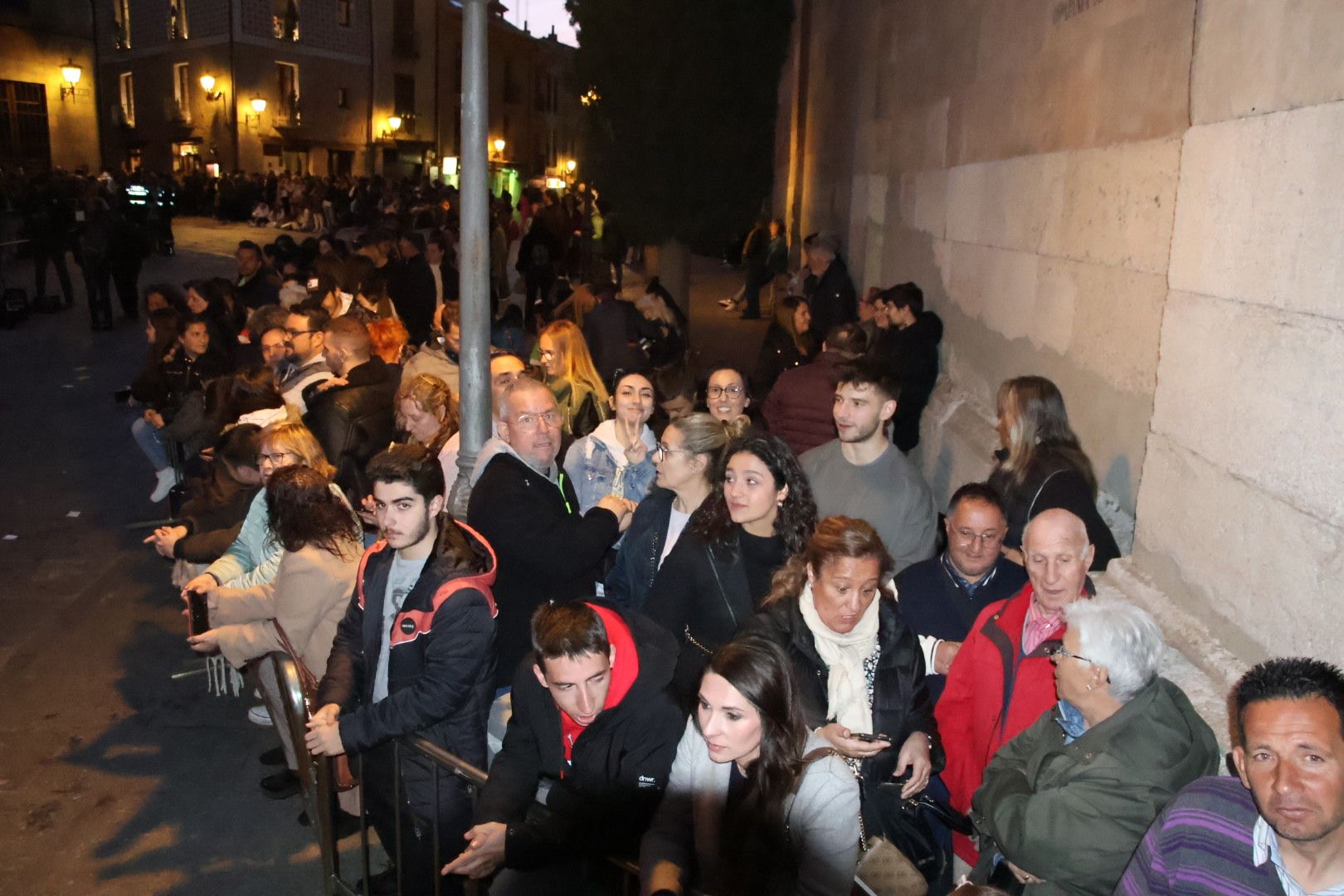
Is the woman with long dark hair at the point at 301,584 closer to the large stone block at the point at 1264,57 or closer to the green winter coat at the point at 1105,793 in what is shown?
the green winter coat at the point at 1105,793

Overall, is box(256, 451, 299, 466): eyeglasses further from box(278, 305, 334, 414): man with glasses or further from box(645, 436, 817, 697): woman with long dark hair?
box(645, 436, 817, 697): woman with long dark hair

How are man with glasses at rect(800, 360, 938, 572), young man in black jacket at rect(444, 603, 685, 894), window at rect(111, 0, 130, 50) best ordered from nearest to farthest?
young man in black jacket at rect(444, 603, 685, 894), man with glasses at rect(800, 360, 938, 572), window at rect(111, 0, 130, 50)

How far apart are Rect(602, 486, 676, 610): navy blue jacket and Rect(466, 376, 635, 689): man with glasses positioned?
16cm

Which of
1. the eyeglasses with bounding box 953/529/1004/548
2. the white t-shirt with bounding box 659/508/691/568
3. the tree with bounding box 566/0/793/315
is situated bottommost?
the white t-shirt with bounding box 659/508/691/568

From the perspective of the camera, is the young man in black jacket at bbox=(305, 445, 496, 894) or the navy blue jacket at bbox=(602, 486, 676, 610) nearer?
the young man in black jacket at bbox=(305, 445, 496, 894)

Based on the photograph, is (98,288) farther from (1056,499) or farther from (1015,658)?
(1015,658)

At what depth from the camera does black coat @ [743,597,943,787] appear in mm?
3357

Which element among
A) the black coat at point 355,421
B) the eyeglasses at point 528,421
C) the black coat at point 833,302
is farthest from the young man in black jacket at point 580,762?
the black coat at point 833,302

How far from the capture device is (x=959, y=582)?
4113mm

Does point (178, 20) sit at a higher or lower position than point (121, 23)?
lower

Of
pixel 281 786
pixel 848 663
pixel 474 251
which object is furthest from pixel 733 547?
pixel 281 786

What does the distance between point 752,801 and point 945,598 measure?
1.63 meters

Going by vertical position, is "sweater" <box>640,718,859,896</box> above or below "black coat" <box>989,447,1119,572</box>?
below

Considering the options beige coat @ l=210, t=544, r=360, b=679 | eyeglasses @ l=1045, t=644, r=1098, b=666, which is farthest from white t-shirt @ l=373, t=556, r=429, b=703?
eyeglasses @ l=1045, t=644, r=1098, b=666
